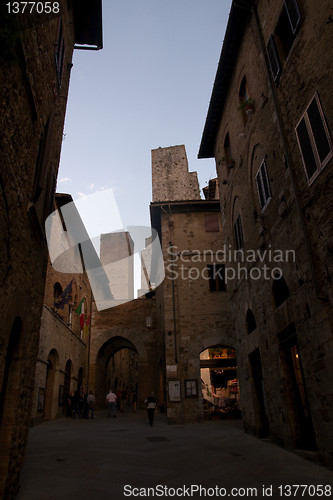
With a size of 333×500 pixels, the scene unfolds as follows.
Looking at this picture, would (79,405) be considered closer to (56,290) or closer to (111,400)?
(111,400)

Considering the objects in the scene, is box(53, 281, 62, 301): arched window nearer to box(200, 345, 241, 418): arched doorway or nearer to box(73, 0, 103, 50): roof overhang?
box(200, 345, 241, 418): arched doorway

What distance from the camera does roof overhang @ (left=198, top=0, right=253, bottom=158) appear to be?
9211mm

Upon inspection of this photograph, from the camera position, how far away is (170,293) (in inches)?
647

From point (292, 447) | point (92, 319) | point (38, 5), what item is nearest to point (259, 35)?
point (38, 5)

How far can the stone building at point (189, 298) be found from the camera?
48.5ft

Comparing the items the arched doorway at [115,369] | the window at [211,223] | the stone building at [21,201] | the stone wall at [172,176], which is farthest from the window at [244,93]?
the arched doorway at [115,369]

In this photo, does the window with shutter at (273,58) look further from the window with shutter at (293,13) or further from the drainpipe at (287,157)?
the window with shutter at (293,13)

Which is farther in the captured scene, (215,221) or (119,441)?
(215,221)

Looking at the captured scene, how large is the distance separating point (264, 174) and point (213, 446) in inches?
247

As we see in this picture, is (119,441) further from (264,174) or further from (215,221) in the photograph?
(215,221)

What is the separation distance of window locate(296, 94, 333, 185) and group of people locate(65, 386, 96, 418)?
1418 cm

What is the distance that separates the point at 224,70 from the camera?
1080 cm

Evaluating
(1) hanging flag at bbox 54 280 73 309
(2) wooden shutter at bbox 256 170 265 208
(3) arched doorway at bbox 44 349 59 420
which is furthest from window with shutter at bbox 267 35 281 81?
(3) arched doorway at bbox 44 349 59 420

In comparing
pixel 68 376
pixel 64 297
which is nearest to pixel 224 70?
pixel 64 297
